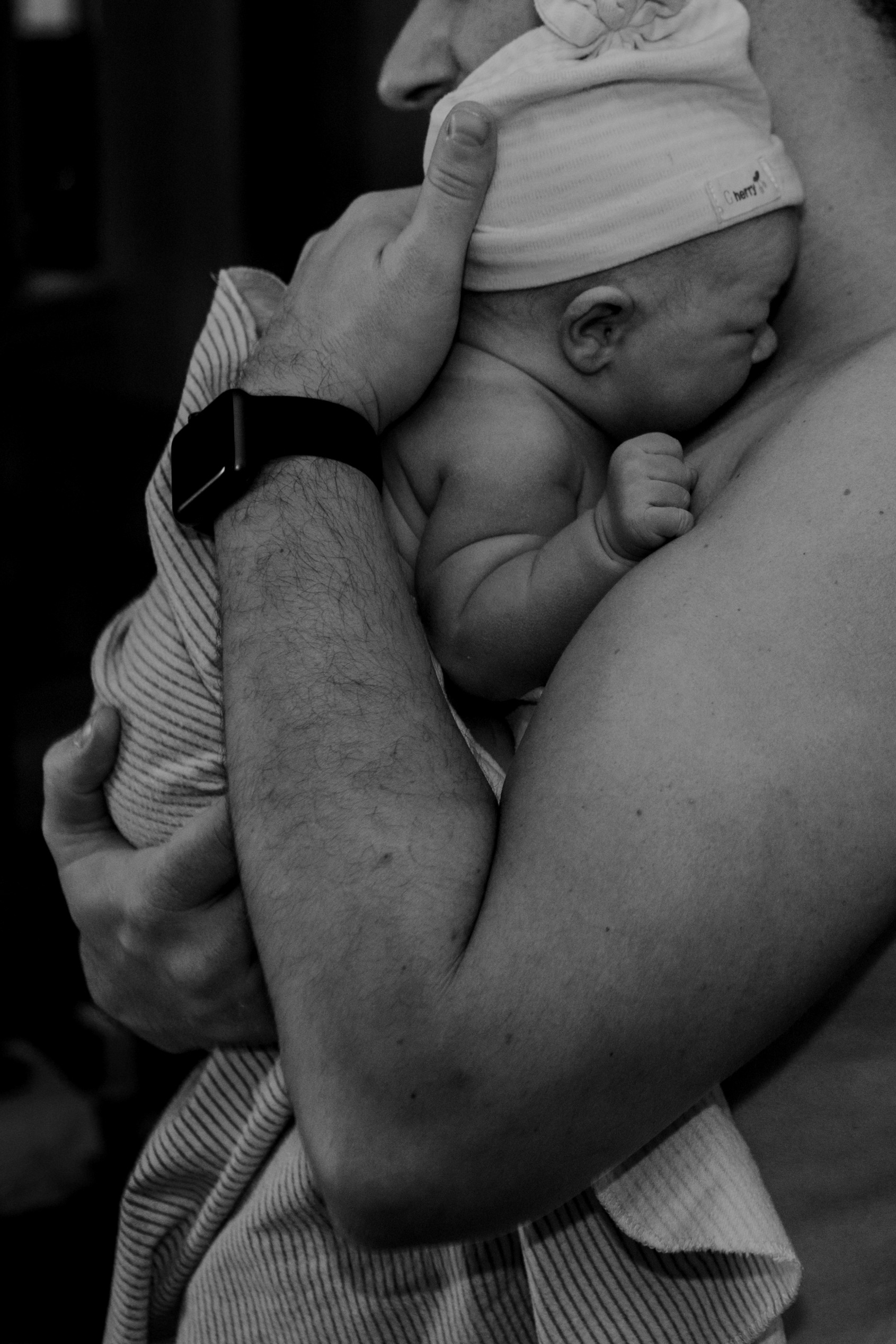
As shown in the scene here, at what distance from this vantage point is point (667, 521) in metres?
1.13

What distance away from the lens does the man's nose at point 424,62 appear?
1414 mm

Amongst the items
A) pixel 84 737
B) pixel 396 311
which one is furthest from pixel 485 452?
pixel 84 737

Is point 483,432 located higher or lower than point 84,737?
higher

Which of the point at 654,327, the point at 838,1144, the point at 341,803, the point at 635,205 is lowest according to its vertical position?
the point at 838,1144

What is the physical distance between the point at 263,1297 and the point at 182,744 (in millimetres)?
522

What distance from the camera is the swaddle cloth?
1.24 meters

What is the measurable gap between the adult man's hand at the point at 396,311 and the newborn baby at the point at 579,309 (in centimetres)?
4

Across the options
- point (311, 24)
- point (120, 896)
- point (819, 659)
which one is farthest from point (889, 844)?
point (311, 24)

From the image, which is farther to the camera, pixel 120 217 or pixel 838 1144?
pixel 120 217

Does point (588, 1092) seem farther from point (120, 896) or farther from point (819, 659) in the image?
point (120, 896)

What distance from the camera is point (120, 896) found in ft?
4.49

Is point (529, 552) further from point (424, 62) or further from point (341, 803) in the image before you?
point (424, 62)

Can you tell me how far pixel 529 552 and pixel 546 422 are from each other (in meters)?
0.14

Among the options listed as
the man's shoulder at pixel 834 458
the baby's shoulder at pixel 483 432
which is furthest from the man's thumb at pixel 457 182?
the man's shoulder at pixel 834 458
